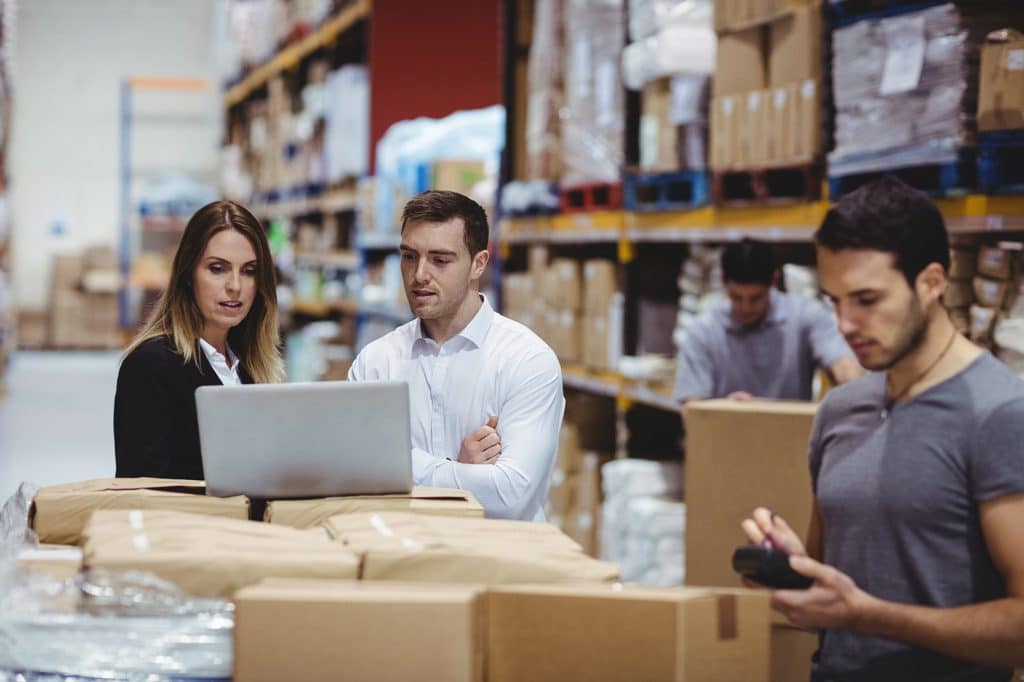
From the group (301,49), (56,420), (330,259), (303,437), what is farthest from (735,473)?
(56,420)

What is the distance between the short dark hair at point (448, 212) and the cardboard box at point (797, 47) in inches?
82.1

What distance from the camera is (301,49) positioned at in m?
13.0

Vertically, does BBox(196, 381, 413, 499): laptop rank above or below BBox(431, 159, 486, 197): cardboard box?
below

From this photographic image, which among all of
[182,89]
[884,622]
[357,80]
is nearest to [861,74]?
[884,622]

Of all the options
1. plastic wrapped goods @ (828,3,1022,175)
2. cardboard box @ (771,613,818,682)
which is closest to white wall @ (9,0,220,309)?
plastic wrapped goods @ (828,3,1022,175)

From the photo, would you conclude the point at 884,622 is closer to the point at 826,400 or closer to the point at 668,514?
the point at 826,400

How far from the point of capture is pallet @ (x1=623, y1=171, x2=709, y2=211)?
6055mm

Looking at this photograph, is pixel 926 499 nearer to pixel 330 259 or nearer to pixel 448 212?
pixel 448 212

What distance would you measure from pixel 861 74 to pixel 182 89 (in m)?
18.9

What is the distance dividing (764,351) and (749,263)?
43 cm

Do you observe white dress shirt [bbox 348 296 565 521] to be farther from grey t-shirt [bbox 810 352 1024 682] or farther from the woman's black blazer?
grey t-shirt [bbox 810 352 1024 682]

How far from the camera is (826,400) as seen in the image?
105 inches

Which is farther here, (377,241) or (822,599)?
(377,241)

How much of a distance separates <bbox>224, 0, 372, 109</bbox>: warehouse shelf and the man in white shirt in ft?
23.8
